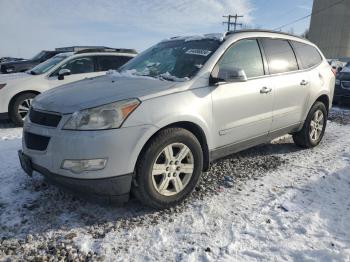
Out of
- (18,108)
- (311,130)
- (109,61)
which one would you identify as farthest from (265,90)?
(18,108)

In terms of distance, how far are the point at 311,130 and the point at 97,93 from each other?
144 inches

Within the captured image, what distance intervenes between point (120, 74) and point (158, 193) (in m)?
1.69

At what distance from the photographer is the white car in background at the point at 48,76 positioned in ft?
24.4

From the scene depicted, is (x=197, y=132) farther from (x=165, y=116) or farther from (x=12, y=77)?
(x=12, y=77)

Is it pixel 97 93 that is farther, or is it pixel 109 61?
pixel 109 61

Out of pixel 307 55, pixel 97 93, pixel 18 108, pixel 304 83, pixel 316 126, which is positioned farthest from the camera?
→ pixel 18 108

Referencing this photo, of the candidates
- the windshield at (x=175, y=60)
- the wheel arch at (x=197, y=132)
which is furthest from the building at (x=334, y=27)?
the wheel arch at (x=197, y=132)

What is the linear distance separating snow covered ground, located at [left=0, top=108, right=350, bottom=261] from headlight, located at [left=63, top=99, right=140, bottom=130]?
909mm

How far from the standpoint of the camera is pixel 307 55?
18.0ft

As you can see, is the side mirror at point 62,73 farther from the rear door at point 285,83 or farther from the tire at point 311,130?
the tire at point 311,130

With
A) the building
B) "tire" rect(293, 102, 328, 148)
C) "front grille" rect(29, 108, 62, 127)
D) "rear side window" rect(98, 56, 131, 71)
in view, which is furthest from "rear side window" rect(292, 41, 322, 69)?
the building

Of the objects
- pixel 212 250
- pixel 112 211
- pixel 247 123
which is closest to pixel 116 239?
pixel 112 211

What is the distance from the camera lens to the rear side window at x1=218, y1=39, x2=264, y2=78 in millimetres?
4091

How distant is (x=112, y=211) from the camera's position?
139 inches
